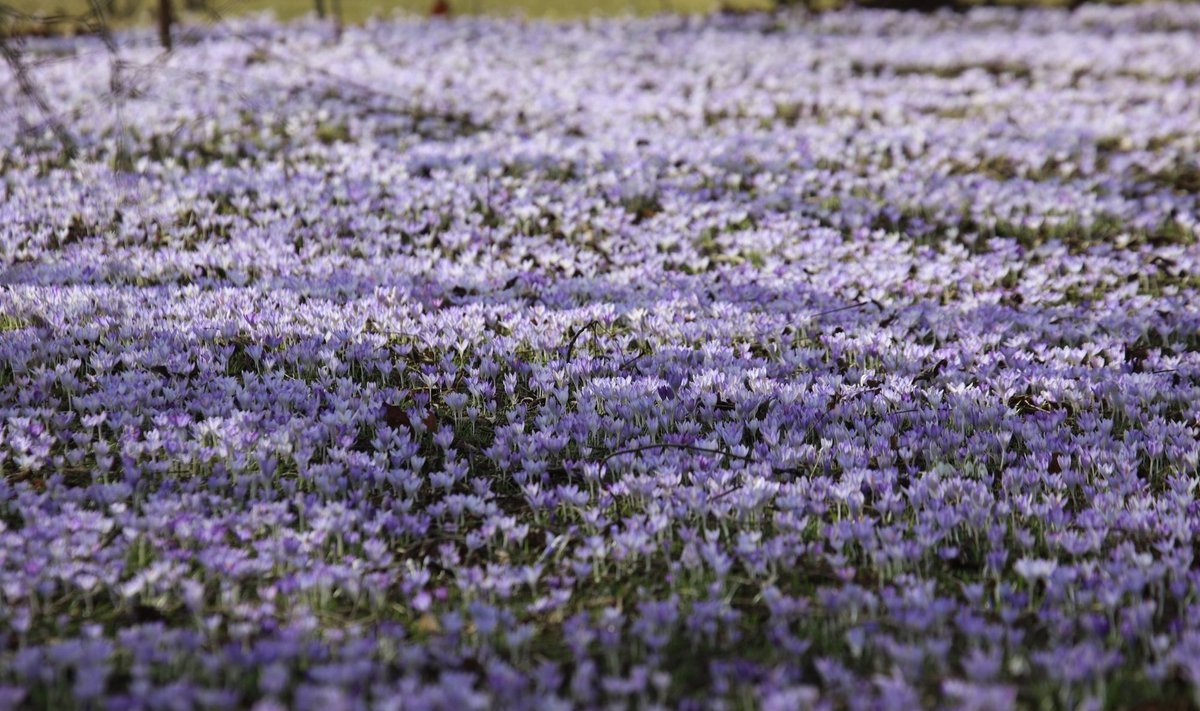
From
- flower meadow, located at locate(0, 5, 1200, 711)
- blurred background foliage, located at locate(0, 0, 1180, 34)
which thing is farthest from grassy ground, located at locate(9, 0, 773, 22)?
flower meadow, located at locate(0, 5, 1200, 711)

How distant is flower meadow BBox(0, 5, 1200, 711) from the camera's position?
302 cm

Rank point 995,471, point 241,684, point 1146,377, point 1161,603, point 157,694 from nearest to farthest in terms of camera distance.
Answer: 1. point 157,694
2. point 241,684
3. point 1161,603
4. point 995,471
5. point 1146,377

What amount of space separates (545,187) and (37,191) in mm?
3998

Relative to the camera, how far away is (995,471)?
4422 mm

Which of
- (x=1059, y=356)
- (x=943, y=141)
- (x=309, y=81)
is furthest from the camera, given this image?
(x=309, y=81)

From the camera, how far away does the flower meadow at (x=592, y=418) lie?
3016 millimetres

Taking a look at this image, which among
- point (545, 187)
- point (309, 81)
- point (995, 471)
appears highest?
point (309, 81)

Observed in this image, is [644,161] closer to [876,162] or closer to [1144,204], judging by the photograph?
[876,162]

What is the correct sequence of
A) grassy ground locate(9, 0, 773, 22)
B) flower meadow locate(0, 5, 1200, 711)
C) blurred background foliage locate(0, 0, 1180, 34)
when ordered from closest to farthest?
flower meadow locate(0, 5, 1200, 711) < blurred background foliage locate(0, 0, 1180, 34) < grassy ground locate(9, 0, 773, 22)

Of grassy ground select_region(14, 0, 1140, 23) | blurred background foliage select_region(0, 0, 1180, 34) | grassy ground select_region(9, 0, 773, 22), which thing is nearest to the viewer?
blurred background foliage select_region(0, 0, 1180, 34)

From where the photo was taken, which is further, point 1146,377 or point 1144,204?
point 1144,204

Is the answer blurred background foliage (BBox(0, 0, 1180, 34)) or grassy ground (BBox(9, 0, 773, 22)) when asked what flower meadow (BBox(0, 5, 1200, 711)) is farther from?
grassy ground (BBox(9, 0, 773, 22))

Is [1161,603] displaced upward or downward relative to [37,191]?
downward

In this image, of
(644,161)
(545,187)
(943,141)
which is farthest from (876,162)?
(545,187)
